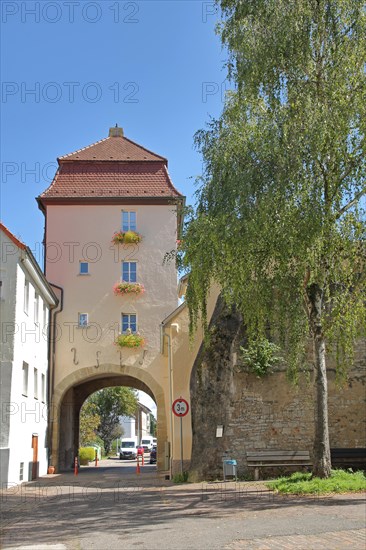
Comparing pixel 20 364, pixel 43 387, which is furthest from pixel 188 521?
pixel 43 387

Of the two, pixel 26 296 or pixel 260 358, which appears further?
pixel 26 296

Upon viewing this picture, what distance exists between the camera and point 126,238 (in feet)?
96.9

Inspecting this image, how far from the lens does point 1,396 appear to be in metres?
21.0

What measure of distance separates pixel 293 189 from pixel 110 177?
1833 centimetres

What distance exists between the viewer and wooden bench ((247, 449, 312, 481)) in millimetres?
17688

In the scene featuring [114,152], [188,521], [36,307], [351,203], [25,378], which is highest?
[114,152]

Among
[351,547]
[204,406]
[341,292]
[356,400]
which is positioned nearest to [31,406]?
[204,406]

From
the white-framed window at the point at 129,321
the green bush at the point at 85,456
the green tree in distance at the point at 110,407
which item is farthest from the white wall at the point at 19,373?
the green tree in distance at the point at 110,407

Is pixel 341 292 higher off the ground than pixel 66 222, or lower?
lower

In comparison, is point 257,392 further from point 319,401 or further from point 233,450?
point 319,401

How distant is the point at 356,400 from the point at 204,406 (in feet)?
14.2

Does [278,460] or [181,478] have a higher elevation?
[278,460]

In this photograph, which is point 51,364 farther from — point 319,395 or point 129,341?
point 319,395

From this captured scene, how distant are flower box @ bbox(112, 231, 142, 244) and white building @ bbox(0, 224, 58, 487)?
4652 millimetres
